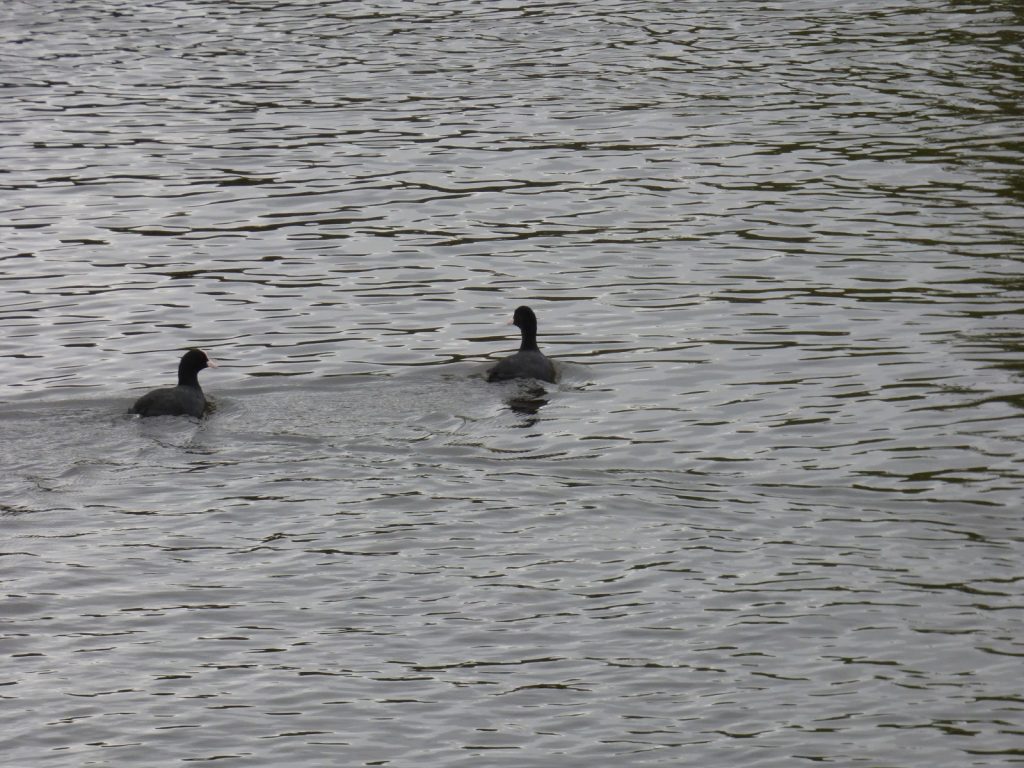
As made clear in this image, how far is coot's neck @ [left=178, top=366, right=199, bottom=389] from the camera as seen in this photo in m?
16.9

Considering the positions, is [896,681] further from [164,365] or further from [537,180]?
[537,180]

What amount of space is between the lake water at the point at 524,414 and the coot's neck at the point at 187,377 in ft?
1.13

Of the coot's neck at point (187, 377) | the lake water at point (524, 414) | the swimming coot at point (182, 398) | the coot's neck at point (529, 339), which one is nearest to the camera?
the lake water at point (524, 414)

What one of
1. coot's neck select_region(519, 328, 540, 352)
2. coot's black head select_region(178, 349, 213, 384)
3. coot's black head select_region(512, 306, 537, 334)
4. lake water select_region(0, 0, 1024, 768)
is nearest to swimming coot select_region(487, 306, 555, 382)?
coot's neck select_region(519, 328, 540, 352)

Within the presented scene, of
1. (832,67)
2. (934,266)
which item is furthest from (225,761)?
(832,67)

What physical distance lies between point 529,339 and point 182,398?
361 cm

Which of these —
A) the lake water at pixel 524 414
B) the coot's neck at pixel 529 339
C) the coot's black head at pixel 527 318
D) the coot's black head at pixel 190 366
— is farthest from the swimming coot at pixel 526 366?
the coot's black head at pixel 190 366

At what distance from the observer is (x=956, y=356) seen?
17.6m

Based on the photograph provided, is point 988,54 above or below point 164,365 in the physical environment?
above

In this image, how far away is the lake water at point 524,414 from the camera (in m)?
11.2

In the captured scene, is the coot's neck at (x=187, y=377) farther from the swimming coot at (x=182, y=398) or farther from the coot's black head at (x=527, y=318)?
the coot's black head at (x=527, y=318)

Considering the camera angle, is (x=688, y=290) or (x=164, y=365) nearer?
(x=164, y=365)

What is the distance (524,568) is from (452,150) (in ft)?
48.7

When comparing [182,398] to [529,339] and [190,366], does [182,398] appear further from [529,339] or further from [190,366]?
[529,339]
